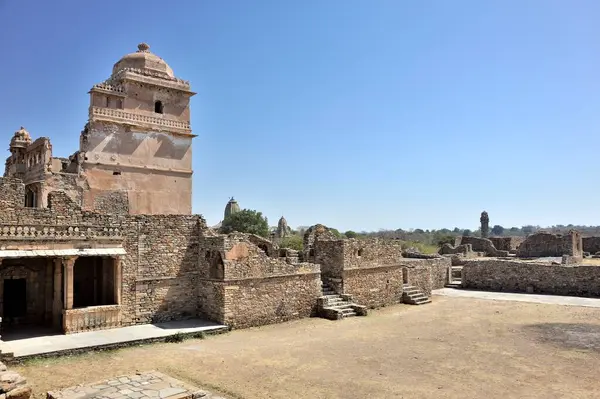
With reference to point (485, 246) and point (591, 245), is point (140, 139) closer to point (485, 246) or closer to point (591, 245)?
point (485, 246)

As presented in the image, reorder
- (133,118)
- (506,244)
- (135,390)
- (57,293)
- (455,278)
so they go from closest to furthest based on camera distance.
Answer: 1. (135,390)
2. (57,293)
3. (133,118)
4. (455,278)
5. (506,244)

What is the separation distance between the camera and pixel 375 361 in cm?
1102

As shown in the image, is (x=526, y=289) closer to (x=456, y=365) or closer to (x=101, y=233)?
(x=456, y=365)

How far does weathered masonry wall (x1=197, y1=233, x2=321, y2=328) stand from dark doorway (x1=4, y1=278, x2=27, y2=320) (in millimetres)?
5221

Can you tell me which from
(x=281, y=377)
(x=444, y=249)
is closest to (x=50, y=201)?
(x=281, y=377)

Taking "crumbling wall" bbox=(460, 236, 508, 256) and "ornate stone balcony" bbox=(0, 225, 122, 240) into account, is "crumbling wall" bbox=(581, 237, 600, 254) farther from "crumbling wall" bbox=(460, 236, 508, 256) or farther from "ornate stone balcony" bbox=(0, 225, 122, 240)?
"ornate stone balcony" bbox=(0, 225, 122, 240)

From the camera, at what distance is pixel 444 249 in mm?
38812

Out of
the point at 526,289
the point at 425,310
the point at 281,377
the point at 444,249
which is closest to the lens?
the point at 281,377

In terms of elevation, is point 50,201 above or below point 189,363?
above

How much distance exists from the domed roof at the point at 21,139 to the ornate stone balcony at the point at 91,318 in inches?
547

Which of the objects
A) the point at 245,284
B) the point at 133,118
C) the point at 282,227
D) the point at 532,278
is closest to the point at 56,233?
the point at 245,284

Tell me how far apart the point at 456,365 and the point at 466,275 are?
15064mm

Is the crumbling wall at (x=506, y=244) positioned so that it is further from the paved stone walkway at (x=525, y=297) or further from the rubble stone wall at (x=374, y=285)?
the rubble stone wall at (x=374, y=285)

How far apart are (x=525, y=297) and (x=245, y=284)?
13.6 m
